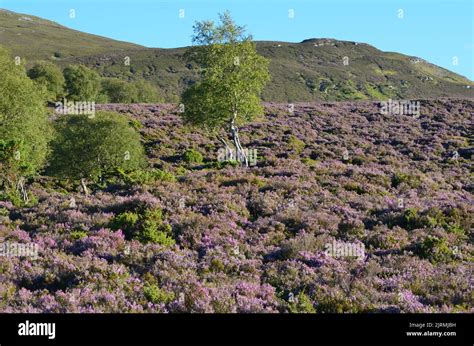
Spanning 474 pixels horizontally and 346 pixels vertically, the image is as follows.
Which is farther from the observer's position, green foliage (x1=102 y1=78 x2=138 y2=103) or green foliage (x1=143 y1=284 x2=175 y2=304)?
green foliage (x1=102 y1=78 x2=138 y2=103)

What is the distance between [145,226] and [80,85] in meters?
77.4

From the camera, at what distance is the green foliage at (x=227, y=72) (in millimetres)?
30375

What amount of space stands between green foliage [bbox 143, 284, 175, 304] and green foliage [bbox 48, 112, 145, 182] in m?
22.3

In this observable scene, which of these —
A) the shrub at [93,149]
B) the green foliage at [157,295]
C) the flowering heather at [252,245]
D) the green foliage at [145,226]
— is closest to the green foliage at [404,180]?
the flowering heather at [252,245]

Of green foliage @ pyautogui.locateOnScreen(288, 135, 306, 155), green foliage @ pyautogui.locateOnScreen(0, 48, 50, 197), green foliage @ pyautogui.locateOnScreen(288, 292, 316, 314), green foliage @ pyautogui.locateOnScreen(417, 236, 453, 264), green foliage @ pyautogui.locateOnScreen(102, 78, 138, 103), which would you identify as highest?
green foliage @ pyautogui.locateOnScreen(102, 78, 138, 103)

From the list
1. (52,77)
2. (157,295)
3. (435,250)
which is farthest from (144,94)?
(157,295)

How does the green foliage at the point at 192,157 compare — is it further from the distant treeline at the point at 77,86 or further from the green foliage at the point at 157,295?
the distant treeline at the point at 77,86

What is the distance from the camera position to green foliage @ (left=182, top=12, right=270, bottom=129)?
99.7 ft

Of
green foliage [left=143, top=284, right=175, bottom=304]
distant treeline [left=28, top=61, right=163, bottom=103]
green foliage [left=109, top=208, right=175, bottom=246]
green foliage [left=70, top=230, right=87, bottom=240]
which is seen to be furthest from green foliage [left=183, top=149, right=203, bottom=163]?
distant treeline [left=28, top=61, right=163, bottom=103]

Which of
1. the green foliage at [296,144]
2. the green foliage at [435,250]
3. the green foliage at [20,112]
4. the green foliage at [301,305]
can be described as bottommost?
the green foliage at [301,305]

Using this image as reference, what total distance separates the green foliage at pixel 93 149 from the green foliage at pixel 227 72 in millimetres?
6713

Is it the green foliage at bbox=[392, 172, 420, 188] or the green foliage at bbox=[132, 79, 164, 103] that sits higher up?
the green foliage at bbox=[132, 79, 164, 103]

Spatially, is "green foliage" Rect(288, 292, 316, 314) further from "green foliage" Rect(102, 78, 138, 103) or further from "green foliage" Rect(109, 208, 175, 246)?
"green foliage" Rect(102, 78, 138, 103)
